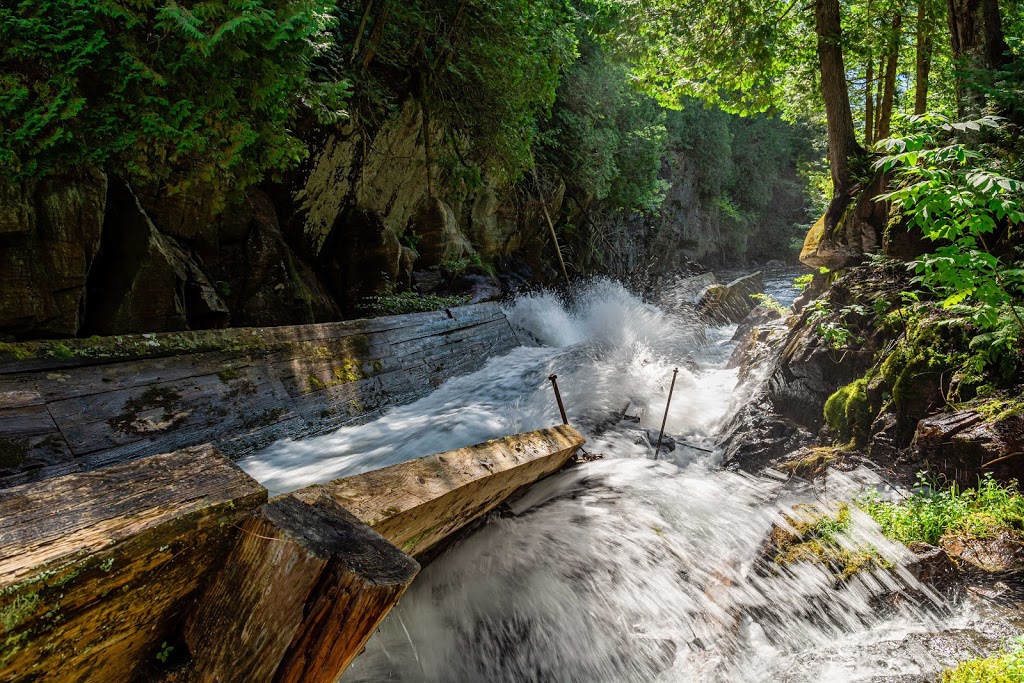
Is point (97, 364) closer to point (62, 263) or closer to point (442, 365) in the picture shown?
point (62, 263)

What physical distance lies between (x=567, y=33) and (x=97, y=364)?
29.8ft

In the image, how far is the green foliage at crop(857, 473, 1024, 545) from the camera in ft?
8.73

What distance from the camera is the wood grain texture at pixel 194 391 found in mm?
2863

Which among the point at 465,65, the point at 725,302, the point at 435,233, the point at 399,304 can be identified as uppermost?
the point at 465,65

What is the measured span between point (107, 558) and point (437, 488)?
1252 millimetres

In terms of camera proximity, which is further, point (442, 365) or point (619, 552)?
point (442, 365)

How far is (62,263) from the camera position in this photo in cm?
365

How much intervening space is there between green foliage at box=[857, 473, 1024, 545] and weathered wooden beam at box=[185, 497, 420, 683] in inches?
120

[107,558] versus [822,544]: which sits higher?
[107,558]

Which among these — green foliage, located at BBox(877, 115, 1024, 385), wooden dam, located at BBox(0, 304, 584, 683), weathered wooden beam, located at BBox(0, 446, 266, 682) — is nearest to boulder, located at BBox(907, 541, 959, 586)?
green foliage, located at BBox(877, 115, 1024, 385)

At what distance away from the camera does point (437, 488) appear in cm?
207

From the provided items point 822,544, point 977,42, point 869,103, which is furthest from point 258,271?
point 869,103

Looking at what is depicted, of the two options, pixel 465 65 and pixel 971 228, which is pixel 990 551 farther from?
pixel 465 65

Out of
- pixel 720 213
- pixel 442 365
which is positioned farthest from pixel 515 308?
pixel 720 213
